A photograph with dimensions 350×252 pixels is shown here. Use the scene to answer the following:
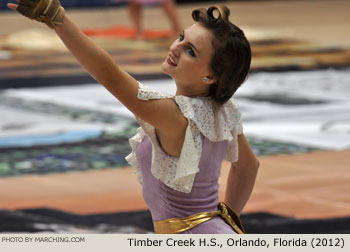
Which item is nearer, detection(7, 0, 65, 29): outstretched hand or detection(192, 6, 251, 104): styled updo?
detection(7, 0, 65, 29): outstretched hand

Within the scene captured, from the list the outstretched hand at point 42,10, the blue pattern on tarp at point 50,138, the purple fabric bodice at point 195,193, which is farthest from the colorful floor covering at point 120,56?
the outstretched hand at point 42,10

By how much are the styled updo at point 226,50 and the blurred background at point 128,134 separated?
1.41 m

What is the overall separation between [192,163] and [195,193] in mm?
131

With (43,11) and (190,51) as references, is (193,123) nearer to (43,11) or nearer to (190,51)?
(190,51)

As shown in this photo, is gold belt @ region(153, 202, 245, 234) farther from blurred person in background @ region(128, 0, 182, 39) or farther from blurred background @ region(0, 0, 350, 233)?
blurred person in background @ region(128, 0, 182, 39)

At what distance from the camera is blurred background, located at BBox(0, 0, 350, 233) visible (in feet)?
12.5

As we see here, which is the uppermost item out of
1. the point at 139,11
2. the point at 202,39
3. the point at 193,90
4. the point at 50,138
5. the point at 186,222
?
the point at 139,11

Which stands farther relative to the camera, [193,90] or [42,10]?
[193,90]

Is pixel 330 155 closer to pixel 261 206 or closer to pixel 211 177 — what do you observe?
pixel 261 206

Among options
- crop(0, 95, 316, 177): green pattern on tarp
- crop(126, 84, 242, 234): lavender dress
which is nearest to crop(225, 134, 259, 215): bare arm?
crop(126, 84, 242, 234): lavender dress

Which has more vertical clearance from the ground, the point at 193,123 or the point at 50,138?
the point at 50,138

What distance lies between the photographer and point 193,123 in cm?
226

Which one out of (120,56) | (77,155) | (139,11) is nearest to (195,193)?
(77,155)

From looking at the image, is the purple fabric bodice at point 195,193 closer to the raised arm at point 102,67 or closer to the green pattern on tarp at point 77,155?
the raised arm at point 102,67
